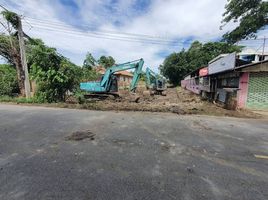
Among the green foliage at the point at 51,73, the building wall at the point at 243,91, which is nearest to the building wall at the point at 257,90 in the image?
the building wall at the point at 243,91

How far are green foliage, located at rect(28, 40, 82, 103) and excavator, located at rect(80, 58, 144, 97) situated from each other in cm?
176

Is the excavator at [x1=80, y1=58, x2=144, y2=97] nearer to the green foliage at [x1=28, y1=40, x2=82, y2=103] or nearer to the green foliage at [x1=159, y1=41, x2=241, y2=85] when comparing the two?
the green foliage at [x1=28, y1=40, x2=82, y2=103]

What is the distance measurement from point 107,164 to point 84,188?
862mm

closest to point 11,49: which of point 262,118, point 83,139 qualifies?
point 83,139

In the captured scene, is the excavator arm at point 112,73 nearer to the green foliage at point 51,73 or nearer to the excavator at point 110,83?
the excavator at point 110,83

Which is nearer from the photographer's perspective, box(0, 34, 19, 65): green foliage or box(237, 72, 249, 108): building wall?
box(237, 72, 249, 108): building wall

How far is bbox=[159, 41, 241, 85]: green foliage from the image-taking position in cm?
3884

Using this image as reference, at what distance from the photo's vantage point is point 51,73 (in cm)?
1236

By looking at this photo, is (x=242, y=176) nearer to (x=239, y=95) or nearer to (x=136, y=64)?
(x=239, y=95)

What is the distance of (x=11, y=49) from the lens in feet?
53.9

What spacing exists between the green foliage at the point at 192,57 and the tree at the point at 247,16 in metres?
22.3

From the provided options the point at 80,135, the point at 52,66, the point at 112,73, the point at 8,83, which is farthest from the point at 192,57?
the point at 80,135

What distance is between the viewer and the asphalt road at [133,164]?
2.60 meters

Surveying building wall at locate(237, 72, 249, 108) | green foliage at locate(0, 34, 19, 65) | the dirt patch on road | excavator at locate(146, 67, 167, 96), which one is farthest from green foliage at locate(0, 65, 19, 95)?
building wall at locate(237, 72, 249, 108)
